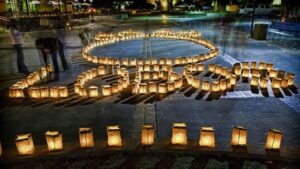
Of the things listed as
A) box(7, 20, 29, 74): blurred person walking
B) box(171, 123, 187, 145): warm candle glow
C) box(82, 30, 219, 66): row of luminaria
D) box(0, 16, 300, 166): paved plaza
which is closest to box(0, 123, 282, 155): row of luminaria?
box(171, 123, 187, 145): warm candle glow

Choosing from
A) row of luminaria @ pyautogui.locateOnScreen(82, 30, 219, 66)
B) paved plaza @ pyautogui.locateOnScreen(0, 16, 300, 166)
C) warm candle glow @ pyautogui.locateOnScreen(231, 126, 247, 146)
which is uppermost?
row of luminaria @ pyautogui.locateOnScreen(82, 30, 219, 66)

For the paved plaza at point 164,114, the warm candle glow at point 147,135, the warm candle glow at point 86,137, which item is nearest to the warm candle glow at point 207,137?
the paved plaza at point 164,114

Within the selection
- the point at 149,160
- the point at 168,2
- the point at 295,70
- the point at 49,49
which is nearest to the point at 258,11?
the point at 168,2

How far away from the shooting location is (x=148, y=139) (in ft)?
16.2

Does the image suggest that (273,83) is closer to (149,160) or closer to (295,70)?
(295,70)

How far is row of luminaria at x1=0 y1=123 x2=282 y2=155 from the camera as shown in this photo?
15.5 feet

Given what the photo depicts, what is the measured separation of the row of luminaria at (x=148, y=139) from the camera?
15.5 ft

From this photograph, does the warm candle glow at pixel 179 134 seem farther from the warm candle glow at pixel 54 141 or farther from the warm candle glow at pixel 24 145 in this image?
the warm candle glow at pixel 24 145

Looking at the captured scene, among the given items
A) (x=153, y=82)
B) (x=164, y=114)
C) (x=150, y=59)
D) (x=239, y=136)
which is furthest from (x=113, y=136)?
(x=150, y=59)

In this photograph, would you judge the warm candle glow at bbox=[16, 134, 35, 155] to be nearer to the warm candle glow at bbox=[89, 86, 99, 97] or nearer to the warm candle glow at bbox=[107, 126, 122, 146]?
the warm candle glow at bbox=[107, 126, 122, 146]

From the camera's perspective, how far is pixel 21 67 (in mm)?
10523

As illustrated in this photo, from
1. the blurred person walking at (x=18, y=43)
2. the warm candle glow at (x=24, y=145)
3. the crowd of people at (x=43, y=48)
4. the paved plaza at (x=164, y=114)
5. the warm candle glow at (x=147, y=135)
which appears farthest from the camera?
the blurred person walking at (x=18, y=43)

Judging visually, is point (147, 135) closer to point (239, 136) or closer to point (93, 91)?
point (239, 136)

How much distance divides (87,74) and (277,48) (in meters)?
11.8
